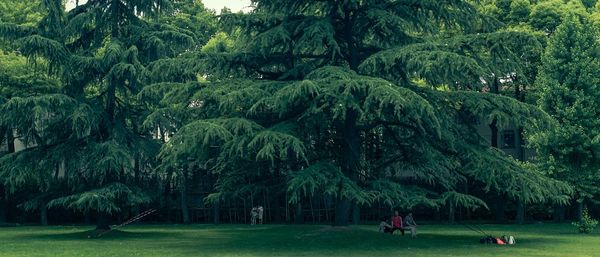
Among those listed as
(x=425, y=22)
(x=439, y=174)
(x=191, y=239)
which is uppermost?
(x=425, y=22)

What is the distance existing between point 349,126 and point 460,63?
18.3ft

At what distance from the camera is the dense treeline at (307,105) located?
26.3 metres

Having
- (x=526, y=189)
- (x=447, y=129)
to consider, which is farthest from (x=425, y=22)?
(x=526, y=189)

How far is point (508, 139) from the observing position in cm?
5591

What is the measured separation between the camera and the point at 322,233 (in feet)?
93.4

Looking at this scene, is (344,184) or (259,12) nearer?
(344,184)

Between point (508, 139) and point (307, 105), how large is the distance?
3206 centimetres

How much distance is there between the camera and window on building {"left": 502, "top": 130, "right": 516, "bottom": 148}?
182 ft

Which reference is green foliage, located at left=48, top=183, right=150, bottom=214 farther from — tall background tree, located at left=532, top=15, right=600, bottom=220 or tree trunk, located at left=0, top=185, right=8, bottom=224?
tall background tree, located at left=532, top=15, right=600, bottom=220

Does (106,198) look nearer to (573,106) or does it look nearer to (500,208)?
(573,106)

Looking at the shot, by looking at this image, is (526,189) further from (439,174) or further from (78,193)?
(78,193)

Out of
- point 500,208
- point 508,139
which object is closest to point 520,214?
point 500,208

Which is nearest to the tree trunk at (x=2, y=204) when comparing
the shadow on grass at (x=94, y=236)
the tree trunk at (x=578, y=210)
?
the shadow on grass at (x=94, y=236)

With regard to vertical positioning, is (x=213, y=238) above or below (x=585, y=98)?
below
